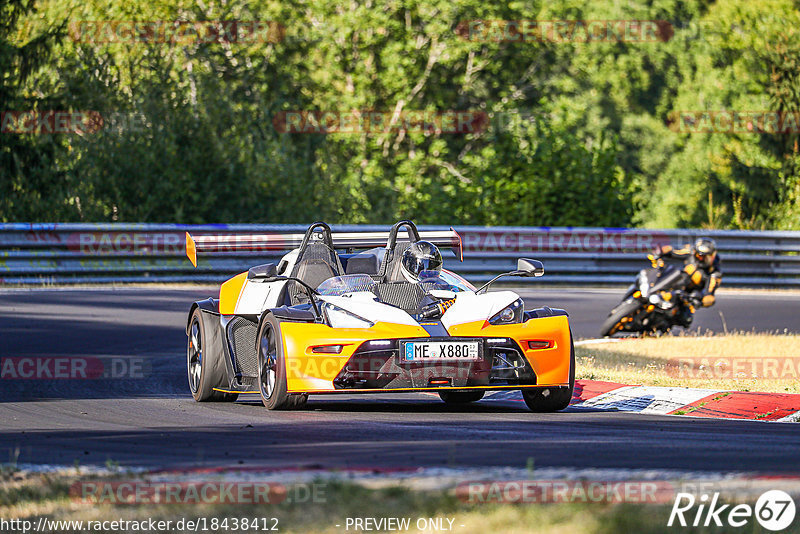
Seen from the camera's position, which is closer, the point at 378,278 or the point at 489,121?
the point at 378,278

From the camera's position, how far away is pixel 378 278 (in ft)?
34.6

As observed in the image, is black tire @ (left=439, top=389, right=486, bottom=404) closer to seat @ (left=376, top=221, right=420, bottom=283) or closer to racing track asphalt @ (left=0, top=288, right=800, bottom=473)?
racing track asphalt @ (left=0, top=288, right=800, bottom=473)

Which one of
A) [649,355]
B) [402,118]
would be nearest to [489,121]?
[402,118]

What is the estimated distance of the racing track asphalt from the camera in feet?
23.2

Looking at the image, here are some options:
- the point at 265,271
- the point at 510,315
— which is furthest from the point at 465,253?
the point at 510,315

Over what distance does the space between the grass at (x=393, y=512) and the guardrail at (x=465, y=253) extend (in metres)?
15.2

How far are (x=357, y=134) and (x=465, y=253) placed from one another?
1922cm

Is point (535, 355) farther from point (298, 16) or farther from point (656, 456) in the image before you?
point (298, 16)

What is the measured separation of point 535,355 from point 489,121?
32.4 meters

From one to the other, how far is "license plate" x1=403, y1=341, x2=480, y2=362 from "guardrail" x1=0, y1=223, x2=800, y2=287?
11461 mm

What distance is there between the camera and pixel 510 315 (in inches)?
384

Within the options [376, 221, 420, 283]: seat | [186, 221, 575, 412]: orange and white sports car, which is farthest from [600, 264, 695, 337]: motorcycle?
[376, 221, 420, 283]: seat

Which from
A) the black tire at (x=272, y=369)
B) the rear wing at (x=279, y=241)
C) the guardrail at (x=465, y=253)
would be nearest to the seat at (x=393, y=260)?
the rear wing at (x=279, y=241)

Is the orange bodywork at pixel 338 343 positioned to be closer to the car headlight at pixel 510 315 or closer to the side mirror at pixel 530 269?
the car headlight at pixel 510 315
